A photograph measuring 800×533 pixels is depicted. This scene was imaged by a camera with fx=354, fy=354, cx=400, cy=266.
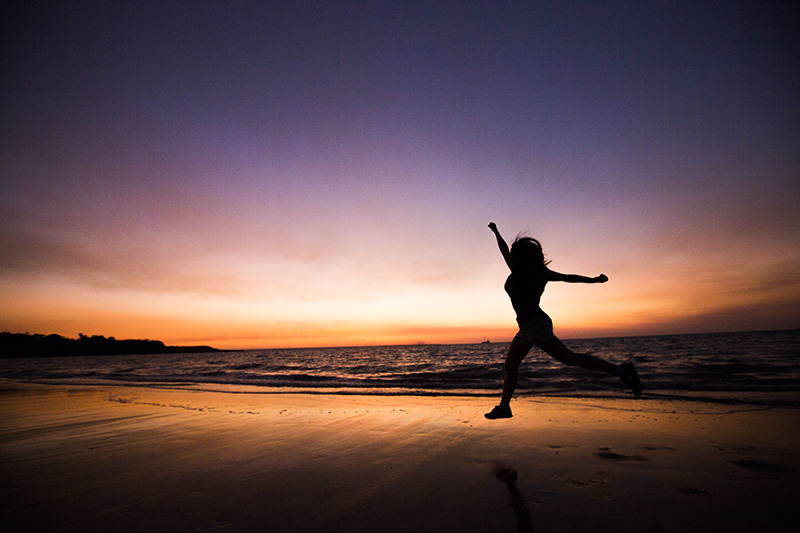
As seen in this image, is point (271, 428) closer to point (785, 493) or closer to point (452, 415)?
point (452, 415)

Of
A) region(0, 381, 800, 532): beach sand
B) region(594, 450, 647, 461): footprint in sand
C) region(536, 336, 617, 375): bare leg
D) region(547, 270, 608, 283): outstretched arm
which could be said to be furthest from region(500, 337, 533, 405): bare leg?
region(594, 450, 647, 461): footprint in sand

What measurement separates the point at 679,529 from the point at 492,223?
11.6ft

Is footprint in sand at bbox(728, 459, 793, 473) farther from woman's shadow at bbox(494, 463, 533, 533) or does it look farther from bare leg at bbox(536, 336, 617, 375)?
woman's shadow at bbox(494, 463, 533, 533)

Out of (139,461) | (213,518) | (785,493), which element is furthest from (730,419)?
(139,461)

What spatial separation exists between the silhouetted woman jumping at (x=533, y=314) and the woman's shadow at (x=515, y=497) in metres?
1.33

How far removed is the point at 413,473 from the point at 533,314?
2239 mm

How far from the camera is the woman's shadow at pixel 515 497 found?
224 cm

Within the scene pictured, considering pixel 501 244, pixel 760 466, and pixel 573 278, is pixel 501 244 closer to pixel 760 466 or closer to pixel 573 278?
pixel 573 278

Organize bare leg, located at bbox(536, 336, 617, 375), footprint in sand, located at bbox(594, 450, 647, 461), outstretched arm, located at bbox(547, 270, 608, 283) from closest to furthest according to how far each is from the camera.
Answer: footprint in sand, located at bbox(594, 450, 647, 461)
bare leg, located at bbox(536, 336, 617, 375)
outstretched arm, located at bbox(547, 270, 608, 283)

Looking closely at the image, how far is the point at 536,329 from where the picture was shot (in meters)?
4.15

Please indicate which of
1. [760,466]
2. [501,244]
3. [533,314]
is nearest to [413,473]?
[533,314]

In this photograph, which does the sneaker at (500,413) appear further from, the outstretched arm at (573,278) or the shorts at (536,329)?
the outstretched arm at (573,278)

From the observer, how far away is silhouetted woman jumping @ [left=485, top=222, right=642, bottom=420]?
411 cm

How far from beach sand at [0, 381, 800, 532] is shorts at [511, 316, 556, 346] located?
3.98 ft
